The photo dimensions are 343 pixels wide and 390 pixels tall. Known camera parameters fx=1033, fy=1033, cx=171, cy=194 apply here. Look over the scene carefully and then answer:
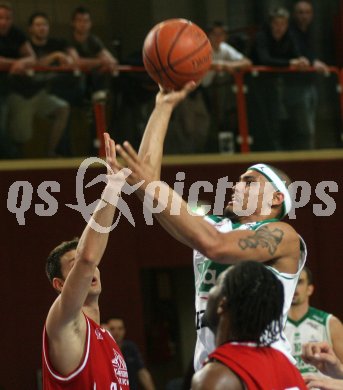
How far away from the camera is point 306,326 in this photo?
26.7ft

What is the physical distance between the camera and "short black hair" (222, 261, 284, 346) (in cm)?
392

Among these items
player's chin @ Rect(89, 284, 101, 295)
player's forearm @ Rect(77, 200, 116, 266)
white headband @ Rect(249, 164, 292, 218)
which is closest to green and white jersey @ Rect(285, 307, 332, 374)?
white headband @ Rect(249, 164, 292, 218)

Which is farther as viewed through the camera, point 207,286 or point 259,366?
point 207,286

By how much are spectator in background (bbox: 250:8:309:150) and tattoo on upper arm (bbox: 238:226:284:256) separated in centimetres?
612

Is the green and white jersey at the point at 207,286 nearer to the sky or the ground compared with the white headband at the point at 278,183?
nearer to the ground

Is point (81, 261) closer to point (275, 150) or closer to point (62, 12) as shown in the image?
point (275, 150)

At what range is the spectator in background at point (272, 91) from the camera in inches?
443

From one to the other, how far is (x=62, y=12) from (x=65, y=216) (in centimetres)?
340

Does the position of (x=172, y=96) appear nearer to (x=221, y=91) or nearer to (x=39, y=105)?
(x=39, y=105)

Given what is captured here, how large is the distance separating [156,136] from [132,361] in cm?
527

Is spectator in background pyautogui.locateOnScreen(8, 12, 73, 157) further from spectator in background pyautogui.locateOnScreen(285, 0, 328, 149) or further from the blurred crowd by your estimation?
spectator in background pyautogui.locateOnScreen(285, 0, 328, 149)

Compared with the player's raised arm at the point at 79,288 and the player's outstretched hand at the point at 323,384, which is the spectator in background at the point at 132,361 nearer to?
the player's outstretched hand at the point at 323,384

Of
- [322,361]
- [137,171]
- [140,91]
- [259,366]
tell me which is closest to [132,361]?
[140,91]

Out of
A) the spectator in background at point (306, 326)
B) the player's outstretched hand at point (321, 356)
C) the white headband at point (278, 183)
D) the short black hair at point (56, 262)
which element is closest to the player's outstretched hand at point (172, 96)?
the white headband at point (278, 183)
